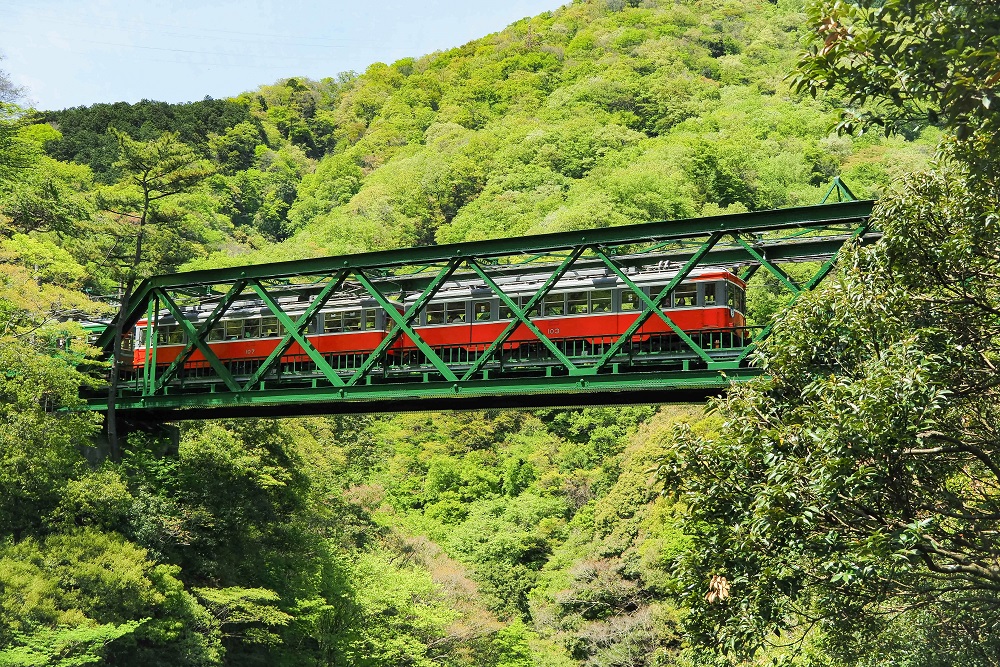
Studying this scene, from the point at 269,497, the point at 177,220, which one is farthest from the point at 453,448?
the point at 269,497

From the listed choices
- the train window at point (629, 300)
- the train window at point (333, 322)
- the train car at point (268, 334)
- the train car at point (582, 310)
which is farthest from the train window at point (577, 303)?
the train window at point (333, 322)

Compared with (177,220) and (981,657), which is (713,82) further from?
(981,657)

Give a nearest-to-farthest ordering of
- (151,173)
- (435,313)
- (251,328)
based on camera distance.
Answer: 1. (435,313)
2. (251,328)
3. (151,173)

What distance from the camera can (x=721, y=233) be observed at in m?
21.5

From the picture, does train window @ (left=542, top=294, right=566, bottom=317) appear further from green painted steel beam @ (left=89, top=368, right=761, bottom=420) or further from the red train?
green painted steel beam @ (left=89, top=368, right=761, bottom=420)

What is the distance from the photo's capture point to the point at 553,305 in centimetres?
2566

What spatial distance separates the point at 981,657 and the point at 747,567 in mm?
5775

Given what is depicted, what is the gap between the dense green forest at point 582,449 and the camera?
10.7 meters

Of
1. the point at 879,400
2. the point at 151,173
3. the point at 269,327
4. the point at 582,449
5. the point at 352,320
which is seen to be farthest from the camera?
the point at 582,449

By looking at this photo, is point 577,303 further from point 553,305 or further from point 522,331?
point 522,331

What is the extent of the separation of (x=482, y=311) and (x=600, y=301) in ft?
10.6

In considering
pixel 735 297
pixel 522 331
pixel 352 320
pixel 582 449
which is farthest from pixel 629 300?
pixel 582 449

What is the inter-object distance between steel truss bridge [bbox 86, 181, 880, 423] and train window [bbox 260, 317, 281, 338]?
68 centimetres

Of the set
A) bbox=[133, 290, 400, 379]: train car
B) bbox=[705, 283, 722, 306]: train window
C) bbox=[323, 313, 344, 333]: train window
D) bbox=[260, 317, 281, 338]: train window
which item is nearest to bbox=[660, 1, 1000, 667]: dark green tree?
bbox=[705, 283, 722, 306]: train window
